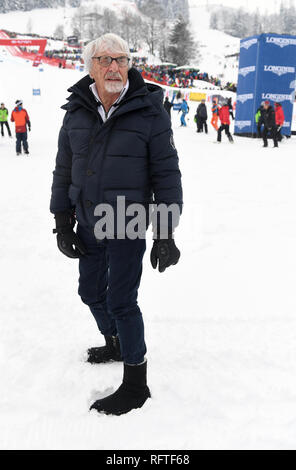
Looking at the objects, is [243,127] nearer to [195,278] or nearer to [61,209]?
[195,278]

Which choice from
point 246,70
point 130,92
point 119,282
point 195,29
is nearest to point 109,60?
point 130,92

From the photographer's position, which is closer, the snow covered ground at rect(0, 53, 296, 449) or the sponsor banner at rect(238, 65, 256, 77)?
the snow covered ground at rect(0, 53, 296, 449)

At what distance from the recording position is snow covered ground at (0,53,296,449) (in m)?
1.89

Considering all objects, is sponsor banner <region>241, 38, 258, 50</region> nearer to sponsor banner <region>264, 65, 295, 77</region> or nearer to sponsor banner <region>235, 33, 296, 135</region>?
sponsor banner <region>235, 33, 296, 135</region>

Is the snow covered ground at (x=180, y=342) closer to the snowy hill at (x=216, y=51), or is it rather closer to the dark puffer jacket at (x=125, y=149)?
the dark puffer jacket at (x=125, y=149)

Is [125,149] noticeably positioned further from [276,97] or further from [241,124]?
[241,124]

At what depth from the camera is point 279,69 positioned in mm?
15375

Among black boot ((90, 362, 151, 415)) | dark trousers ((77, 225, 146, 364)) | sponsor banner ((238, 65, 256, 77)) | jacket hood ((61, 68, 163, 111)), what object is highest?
sponsor banner ((238, 65, 256, 77))

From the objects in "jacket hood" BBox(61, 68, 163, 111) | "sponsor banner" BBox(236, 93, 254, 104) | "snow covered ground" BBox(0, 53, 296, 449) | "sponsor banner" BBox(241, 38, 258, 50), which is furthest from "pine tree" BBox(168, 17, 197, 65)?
"jacket hood" BBox(61, 68, 163, 111)

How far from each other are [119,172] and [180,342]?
1325 mm

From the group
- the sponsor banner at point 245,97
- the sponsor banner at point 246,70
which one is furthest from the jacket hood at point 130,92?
the sponsor banner at point 246,70

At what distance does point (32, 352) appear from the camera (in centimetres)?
250
